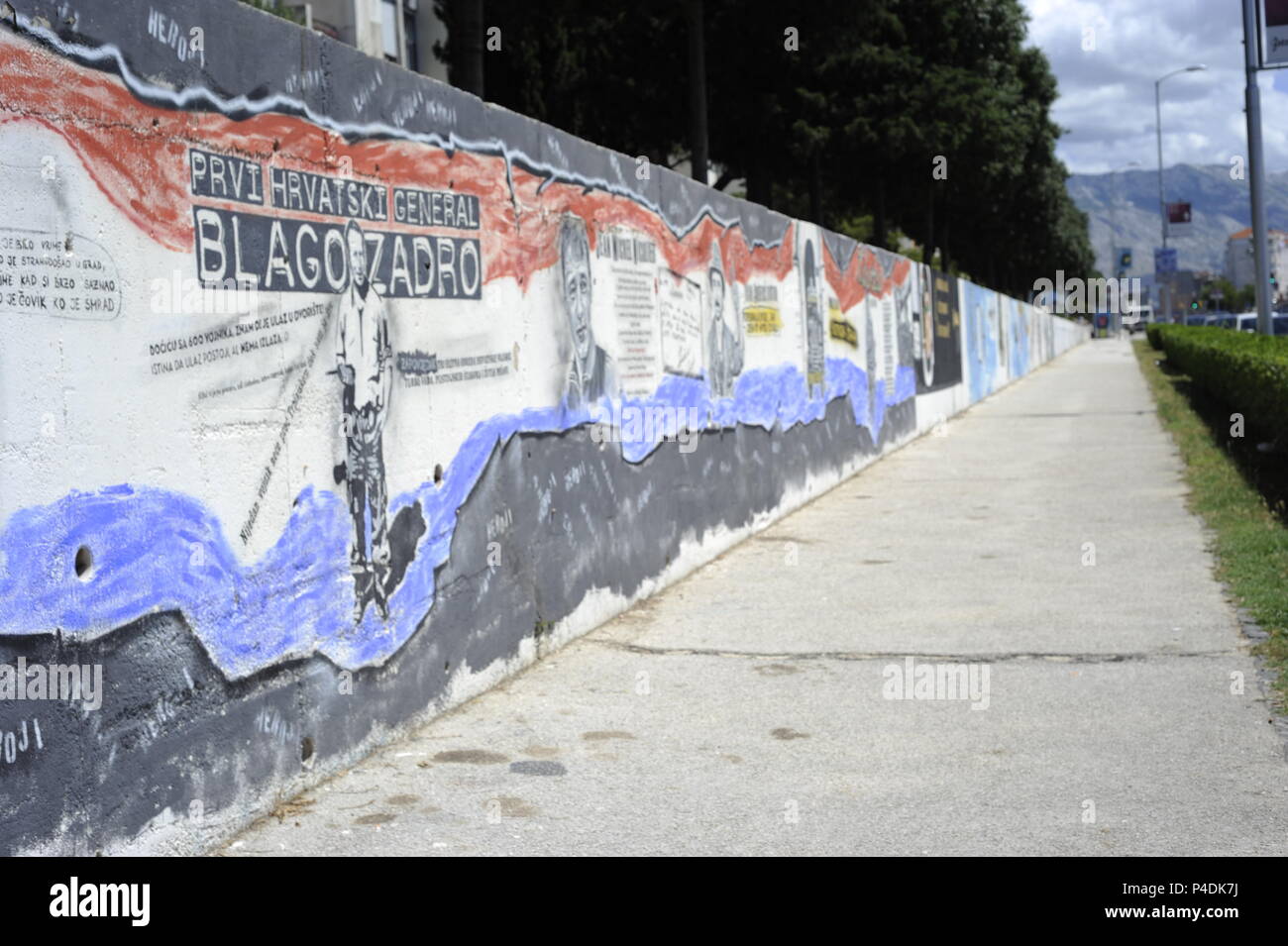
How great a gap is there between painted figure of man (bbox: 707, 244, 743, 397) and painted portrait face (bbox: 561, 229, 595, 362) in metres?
2.33

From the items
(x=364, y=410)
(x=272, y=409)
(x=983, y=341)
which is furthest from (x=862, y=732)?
(x=983, y=341)

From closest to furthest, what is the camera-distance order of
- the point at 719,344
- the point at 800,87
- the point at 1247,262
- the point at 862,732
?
the point at 862,732 → the point at 719,344 → the point at 800,87 → the point at 1247,262

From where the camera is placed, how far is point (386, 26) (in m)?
36.8

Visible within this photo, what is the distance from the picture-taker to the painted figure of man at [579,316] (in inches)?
292

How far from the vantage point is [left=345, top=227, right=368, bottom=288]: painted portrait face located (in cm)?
528

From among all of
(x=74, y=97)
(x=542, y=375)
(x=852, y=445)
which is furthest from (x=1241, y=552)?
(x=74, y=97)

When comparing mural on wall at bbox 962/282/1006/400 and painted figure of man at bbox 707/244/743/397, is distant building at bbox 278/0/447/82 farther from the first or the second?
painted figure of man at bbox 707/244/743/397

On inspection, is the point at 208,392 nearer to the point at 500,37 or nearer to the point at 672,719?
the point at 672,719

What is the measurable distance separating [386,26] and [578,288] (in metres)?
31.4

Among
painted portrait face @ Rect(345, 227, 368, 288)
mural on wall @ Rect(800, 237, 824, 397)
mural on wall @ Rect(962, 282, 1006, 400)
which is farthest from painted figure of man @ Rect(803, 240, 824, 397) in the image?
mural on wall @ Rect(962, 282, 1006, 400)

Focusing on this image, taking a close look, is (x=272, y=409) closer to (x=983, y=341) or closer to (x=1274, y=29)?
(x=1274, y=29)

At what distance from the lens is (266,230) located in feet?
15.7

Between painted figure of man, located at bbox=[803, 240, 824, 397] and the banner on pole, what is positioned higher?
the banner on pole

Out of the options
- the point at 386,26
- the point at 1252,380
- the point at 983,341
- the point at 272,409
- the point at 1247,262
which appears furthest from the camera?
the point at 1247,262
